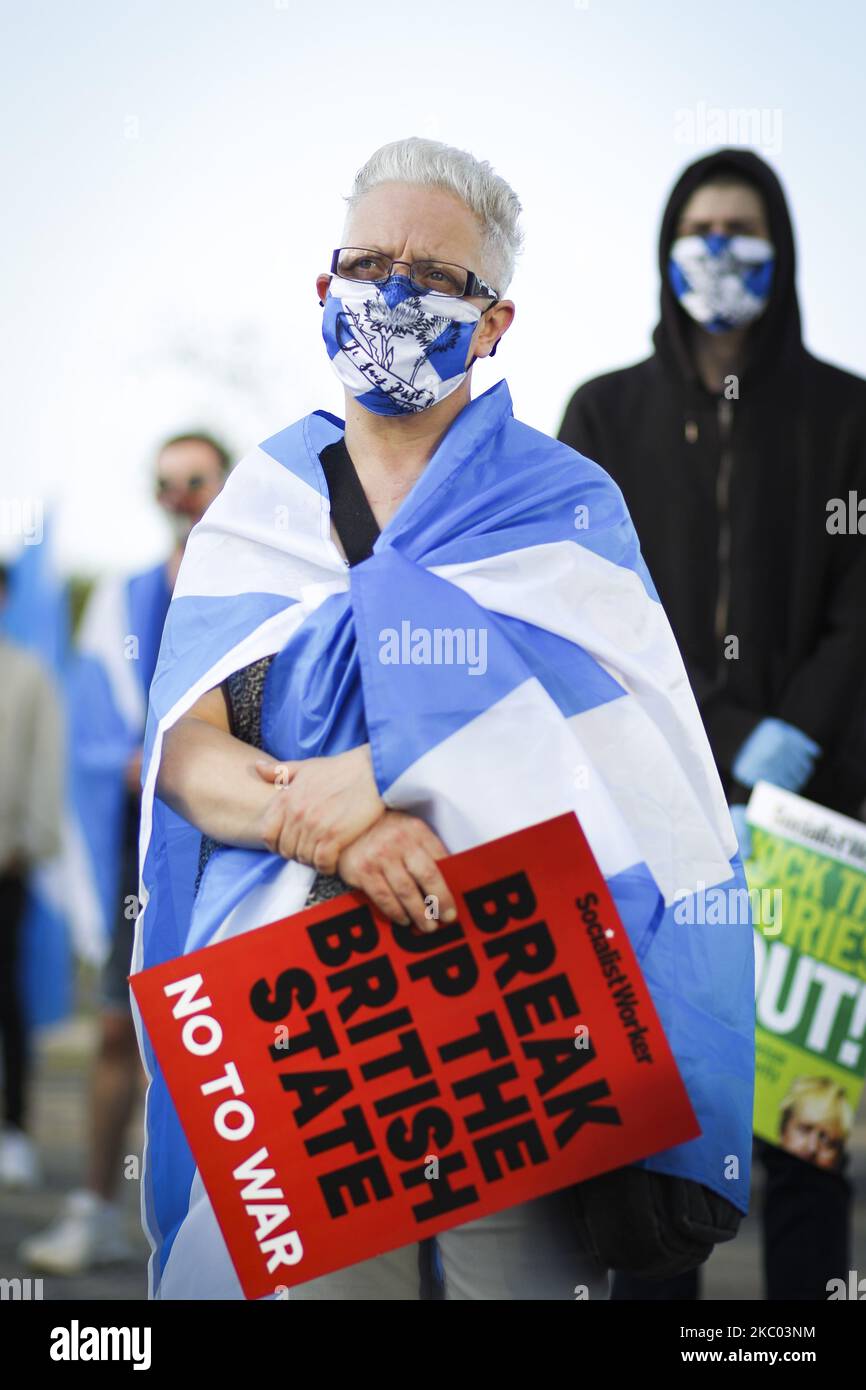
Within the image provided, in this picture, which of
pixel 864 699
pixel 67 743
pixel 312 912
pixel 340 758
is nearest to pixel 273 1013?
pixel 312 912

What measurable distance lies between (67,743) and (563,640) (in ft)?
10.2

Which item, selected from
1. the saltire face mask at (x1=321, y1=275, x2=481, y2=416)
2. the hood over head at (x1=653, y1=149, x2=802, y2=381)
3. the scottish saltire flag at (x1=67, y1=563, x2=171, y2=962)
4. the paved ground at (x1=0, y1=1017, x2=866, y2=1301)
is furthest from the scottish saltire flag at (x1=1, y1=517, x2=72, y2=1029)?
the saltire face mask at (x1=321, y1=275, x2=481, y2=416)

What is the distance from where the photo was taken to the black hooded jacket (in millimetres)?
4355

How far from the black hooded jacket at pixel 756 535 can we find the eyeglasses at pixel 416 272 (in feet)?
4.67

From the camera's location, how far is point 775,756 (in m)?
4.32

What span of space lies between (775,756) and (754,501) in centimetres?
55

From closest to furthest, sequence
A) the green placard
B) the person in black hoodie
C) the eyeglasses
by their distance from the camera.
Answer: the eyeglasses
the green placard
the person in black hoodie

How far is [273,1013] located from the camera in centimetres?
276

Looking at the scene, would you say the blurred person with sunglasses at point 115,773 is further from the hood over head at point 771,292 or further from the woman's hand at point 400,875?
the woman's hand at point 400,875

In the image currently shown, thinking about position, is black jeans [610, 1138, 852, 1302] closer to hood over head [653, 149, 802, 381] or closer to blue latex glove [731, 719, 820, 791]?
blue latex glove [731, 719, 820, 791]

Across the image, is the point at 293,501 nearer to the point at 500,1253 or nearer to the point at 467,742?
the point at 467,742

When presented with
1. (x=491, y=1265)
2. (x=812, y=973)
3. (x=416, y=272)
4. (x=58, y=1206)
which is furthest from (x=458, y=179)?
(x=58, y=1206)

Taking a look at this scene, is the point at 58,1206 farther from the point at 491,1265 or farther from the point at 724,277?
the point at 491,1265

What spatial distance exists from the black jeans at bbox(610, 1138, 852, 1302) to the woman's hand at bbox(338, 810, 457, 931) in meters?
1.73
